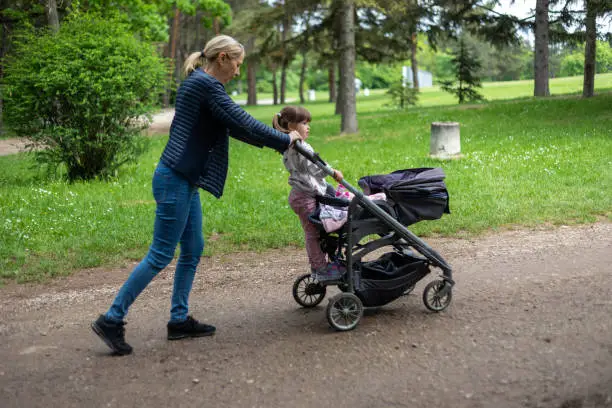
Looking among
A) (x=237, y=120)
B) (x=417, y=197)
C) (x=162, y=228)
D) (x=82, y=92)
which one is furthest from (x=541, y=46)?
(x=162, y=228)

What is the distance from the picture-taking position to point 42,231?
8.23 meters

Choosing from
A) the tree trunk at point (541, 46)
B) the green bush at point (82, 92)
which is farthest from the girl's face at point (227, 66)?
the tree trunk at point (541, 46)

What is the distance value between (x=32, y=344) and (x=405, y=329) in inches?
101

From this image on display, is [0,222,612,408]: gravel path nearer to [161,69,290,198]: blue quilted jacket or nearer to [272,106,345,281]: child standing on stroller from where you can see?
[272,106,345,281]: child standing on stroller

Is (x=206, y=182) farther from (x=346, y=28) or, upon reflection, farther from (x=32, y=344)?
(x=346, y=28)

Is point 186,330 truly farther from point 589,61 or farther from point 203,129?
point 589,61

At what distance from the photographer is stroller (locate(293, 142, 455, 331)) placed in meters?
4.89

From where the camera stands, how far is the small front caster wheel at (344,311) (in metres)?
4.82

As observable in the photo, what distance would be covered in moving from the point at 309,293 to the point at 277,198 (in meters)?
4.84

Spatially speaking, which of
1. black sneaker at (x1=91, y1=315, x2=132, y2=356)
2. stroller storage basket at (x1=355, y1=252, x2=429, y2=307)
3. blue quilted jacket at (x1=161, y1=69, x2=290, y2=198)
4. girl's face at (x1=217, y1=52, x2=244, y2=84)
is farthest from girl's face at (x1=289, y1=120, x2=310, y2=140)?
black sneaker at (x1=91, y1=315, x2=132, y2=356)

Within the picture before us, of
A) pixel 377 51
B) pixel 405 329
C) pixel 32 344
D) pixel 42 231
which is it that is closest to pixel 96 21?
pixel 42 231

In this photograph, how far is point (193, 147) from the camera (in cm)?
450

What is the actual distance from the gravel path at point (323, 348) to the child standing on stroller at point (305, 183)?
41 centimetres

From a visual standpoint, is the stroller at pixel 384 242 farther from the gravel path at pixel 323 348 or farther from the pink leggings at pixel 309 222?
the gravel path at pixel 323 348
